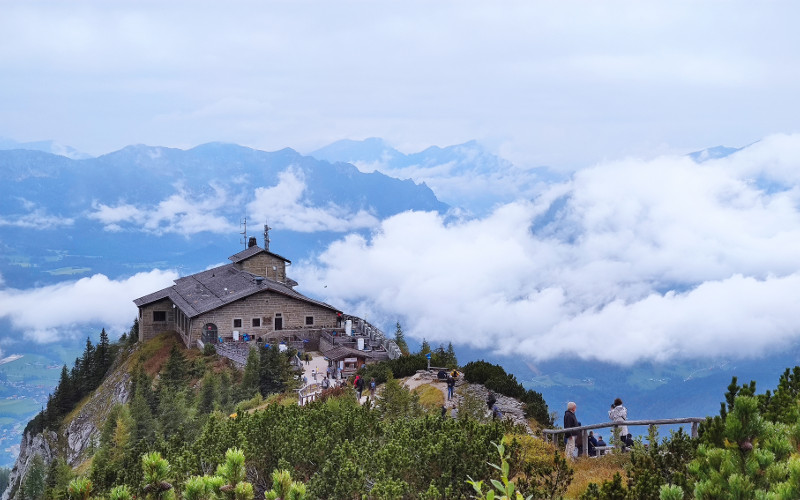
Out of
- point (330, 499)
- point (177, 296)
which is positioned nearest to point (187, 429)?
point (330, 499)

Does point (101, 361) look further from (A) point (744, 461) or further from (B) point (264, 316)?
(A) point (744, 461)

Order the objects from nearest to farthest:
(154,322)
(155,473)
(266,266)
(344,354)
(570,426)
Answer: (155,473) < (570,426) < (344,354) < (154,322) < (266,266)

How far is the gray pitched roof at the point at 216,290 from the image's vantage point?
56.6 meters

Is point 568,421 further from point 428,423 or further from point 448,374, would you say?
point 448,374

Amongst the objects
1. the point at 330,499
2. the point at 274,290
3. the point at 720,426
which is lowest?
the point at 330,499

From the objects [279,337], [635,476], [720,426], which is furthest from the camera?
[279,337]

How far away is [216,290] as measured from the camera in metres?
62.7

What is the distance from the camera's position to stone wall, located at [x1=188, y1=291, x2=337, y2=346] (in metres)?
56.0

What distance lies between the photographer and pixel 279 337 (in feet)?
185

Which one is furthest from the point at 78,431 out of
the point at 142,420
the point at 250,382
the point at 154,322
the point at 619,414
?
the point at 619,414

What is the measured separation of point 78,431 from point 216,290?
14605mm

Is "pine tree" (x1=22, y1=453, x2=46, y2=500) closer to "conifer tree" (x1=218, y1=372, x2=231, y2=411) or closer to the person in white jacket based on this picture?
"conifer tree" (x1=218, y1=372, x2=231, y2=411)

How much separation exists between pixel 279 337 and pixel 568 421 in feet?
133

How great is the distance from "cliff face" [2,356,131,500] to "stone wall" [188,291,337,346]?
719 cm
